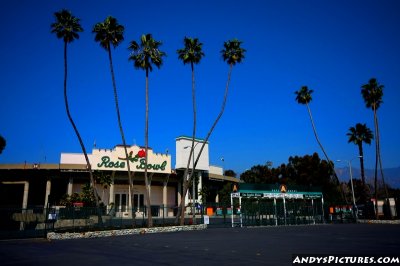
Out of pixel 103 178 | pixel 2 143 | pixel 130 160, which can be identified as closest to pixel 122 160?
pixel 130 160

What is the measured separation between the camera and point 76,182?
61.2 m

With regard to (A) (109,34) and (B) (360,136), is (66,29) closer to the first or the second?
(A) (109,34)

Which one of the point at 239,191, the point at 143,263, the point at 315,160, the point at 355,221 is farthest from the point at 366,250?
the point at 315,160

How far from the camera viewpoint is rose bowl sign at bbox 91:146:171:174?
54.7 metres

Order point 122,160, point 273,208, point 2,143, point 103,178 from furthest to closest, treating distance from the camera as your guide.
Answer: point 122,160
point 103,178
point 2,143
point 273,208

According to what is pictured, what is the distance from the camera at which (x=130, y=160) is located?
56156 millimetres

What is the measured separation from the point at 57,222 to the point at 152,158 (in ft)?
100.0

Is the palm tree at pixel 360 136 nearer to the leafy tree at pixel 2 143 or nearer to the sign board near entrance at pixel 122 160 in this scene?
the sign board near entrance at pixel 122 160

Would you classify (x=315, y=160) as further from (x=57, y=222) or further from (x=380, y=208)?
(x=57, y=222)
